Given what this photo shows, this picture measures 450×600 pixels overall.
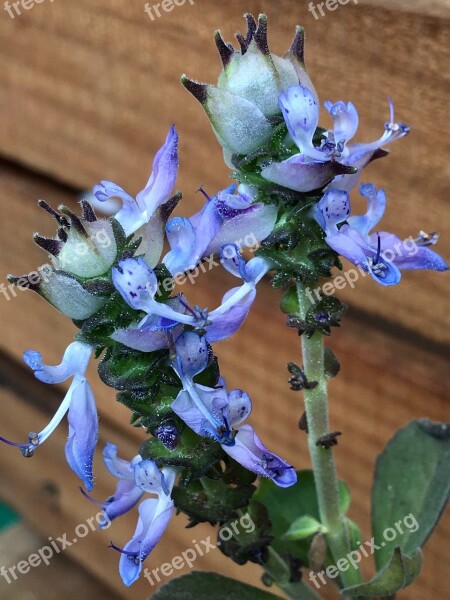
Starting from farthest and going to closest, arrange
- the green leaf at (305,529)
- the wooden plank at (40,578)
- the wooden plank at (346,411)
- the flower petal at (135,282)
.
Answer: the wooden plank at (40,578) < the wooden plank at (346,411) < the green leaf at (305,529) < the flower petal at (135,282)

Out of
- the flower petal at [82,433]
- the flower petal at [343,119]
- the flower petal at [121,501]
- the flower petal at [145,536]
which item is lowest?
the flower petal at [121,501]

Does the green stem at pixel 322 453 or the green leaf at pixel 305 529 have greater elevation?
the green stem at pixel 322 453

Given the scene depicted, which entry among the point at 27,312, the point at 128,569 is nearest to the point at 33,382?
the point at 27,312

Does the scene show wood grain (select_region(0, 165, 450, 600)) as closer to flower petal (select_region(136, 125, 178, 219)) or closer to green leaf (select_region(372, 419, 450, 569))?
green leaf (select_region(372, 419, 450, 569))

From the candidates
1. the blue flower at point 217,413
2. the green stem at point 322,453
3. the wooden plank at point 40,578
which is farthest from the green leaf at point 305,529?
the wooden plank at point 40,578

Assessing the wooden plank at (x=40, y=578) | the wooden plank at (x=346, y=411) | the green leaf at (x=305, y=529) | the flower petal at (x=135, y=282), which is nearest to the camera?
A: the flower petal at (x=135, y=282)

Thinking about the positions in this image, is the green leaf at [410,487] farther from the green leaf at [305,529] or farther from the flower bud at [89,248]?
Result: the flower bud at [89,248]
